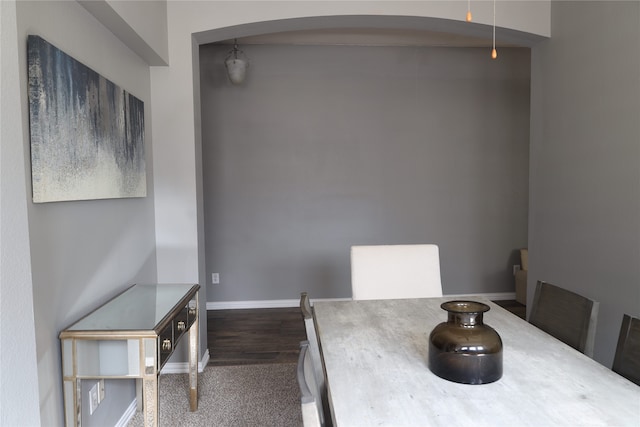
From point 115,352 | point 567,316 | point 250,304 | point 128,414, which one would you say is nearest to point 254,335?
point 250,304

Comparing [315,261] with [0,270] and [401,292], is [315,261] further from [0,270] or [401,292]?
[0,270]

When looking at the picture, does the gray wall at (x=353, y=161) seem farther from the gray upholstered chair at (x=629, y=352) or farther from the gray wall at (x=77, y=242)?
the gray upholstered chair at (x=629, y=352)

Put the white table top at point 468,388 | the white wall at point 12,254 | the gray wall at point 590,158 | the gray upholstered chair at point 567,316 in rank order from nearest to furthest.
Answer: the white table top at point 468,388 < the white wall at point 12,254 < the gray upholstered chair at point 567,316 < the gray wall at point 590,158

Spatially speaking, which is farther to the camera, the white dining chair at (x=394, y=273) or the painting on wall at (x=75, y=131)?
the white dining chair at (x=394, y=273)

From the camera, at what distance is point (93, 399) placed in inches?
71.5

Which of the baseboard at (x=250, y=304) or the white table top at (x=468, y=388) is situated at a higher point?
the white table top at (x=468, y=388)

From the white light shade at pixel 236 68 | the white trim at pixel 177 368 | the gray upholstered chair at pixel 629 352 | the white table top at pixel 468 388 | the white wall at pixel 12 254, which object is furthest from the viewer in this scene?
the white light shade at pixel 236 68

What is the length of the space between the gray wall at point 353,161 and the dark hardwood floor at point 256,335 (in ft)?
0.88

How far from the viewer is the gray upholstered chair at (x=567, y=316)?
60.2 inches

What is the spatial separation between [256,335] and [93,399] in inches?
69.0

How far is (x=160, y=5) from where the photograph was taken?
2516 millimetres

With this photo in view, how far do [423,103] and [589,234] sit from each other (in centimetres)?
232

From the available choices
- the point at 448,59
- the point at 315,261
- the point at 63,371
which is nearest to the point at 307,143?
the point at 315,261

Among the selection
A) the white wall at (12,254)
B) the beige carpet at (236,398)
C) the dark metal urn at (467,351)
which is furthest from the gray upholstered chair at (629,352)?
the white wall at (12,254)
